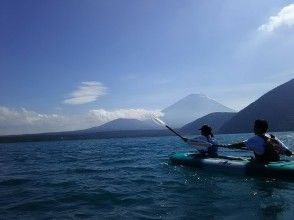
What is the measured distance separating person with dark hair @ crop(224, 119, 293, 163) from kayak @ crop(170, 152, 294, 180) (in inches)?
12.8

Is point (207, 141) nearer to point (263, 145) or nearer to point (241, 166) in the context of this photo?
point (241, 166)

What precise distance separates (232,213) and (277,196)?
103 inches

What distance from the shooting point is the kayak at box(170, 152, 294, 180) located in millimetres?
14312

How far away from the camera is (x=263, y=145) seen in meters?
14.9

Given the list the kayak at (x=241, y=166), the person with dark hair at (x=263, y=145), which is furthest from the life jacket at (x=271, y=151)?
the kayak at (x=241, y=166)

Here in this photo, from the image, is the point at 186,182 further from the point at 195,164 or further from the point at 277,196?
the point at 277,196

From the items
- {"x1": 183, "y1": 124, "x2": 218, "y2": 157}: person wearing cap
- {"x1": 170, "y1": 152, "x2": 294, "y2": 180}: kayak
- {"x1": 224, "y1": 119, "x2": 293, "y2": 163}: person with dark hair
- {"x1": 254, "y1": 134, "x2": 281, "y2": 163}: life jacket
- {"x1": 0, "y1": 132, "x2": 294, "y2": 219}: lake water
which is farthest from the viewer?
{"x1": 183, "y1": 124, "x2": 218, "y2": 157}: person wearing cap

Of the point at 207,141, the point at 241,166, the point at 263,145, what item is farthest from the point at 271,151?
the point at 207,141

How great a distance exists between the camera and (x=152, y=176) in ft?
58.0

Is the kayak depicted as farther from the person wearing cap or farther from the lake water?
the person wearing cap

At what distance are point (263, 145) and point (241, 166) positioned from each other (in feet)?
4.66

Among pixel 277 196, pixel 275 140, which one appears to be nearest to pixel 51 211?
pixel 277 196

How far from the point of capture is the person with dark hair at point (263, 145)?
48.1ft

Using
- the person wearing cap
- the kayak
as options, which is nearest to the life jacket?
the kayak
